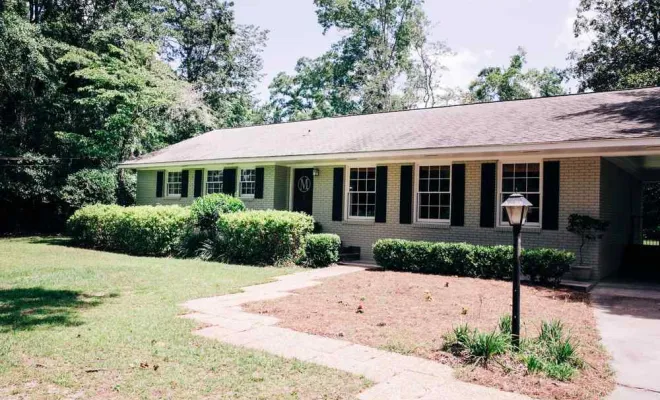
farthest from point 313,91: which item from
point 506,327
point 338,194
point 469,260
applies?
point 506,327

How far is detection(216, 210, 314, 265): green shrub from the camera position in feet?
40.9

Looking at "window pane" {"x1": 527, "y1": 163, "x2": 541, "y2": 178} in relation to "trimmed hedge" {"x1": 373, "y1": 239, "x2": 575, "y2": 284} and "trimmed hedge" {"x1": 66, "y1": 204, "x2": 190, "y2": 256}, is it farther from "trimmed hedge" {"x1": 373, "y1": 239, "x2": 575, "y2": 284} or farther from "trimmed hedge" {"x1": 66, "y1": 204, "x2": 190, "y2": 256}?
"trimmed hedge" {"x1": 66, "y1": 204, "x2": 190, "y2": 256}

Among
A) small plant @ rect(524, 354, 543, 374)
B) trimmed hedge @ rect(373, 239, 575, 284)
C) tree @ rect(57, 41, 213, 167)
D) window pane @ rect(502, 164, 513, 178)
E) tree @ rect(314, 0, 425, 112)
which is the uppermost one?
tree @ rect(314, 0, 425, 112)

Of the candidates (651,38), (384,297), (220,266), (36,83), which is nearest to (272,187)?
(220,266)

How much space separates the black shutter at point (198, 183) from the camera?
61.2 ft

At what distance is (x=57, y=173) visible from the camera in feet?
71.3

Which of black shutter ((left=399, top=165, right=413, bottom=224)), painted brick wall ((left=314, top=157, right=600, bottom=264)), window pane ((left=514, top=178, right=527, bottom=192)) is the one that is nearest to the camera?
painted brick wall ((left=314, top=157, right=600, bottom=264))

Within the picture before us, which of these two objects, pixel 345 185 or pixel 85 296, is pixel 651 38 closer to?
pixel 345 185

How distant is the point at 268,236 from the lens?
41.3 ft

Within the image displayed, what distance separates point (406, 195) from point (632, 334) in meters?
7.70

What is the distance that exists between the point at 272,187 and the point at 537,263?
913cm

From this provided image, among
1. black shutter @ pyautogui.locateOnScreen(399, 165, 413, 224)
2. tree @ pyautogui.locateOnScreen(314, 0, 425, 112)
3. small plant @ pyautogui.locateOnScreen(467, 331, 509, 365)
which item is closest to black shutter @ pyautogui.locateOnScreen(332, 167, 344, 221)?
black shutter @ pyautogui.locateOnScreen(399, 165, 413, 224)

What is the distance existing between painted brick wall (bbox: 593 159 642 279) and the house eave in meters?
0.92

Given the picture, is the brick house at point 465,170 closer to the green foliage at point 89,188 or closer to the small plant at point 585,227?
the small plant at point 585,227
